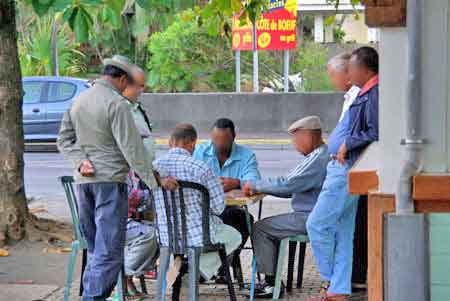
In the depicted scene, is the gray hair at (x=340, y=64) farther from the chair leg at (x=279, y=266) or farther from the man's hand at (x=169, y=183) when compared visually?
the man's hand at (x=169, y=183)

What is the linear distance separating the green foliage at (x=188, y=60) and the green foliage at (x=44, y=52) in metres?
3.12

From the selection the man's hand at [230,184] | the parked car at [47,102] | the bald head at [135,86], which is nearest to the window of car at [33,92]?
the parked car at [47,102]

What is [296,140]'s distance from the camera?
21.6ft

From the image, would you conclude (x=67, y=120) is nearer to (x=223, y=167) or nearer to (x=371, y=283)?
(x=223, y=167)

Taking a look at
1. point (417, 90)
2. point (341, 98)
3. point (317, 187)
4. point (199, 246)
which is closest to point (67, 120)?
point (199, 246)

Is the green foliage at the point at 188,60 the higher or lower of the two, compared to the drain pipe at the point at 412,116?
Answer: higher

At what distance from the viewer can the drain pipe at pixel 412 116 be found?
3.17m

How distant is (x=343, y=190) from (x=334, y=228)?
1.06 feet

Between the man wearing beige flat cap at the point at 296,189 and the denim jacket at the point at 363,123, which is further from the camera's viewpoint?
the man wearing beige flat cap at the point at 296,189

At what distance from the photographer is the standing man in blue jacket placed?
5.88m

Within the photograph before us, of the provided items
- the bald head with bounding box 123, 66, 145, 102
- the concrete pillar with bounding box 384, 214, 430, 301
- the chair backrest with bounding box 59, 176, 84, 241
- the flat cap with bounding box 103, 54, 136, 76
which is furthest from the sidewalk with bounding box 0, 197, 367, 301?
the concrete pillar with bounding box 384, 214, 430, 301

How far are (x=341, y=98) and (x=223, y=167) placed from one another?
1563 centimetres

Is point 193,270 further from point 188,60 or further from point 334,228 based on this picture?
point 188,60

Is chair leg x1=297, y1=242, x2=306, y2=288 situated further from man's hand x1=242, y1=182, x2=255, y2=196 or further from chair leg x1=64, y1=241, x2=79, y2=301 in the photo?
chair leg x1=64, y1=241, x2=79, y2=301
